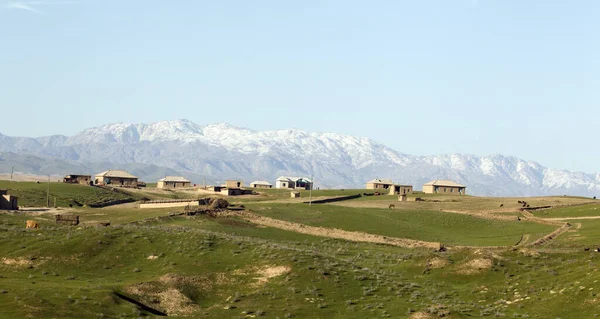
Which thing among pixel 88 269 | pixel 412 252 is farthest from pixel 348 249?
pixel 88 269

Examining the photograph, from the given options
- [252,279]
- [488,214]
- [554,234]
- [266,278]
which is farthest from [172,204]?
[266,278]

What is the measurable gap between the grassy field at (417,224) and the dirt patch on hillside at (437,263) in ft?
105

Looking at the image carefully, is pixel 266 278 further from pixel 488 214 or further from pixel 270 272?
pixel 488 214

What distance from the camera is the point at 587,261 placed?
85.1m

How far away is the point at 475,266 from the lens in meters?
88.2

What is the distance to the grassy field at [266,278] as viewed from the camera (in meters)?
67.4

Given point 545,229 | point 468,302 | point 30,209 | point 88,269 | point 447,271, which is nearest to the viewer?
point 468,302

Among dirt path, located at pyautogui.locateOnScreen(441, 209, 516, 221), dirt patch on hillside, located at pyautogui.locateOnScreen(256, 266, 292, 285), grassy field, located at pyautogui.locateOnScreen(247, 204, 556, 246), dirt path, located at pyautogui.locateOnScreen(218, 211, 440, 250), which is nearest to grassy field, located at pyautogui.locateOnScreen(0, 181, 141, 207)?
grassy field, located at pyautogui.locateOnScreen(247, 204, 556, 246)

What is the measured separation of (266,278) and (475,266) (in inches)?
878

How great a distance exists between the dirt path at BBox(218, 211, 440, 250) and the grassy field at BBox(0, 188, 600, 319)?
5.97 m

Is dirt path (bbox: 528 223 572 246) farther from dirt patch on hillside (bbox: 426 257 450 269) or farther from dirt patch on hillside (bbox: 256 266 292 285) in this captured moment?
dirt patch on hillside (bbox: 256 266 292 285)

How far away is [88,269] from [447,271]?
1398 inches

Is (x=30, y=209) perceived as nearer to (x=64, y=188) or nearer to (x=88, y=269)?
Answer: (x=64, y=188)

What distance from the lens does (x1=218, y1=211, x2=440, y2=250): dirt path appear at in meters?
121
